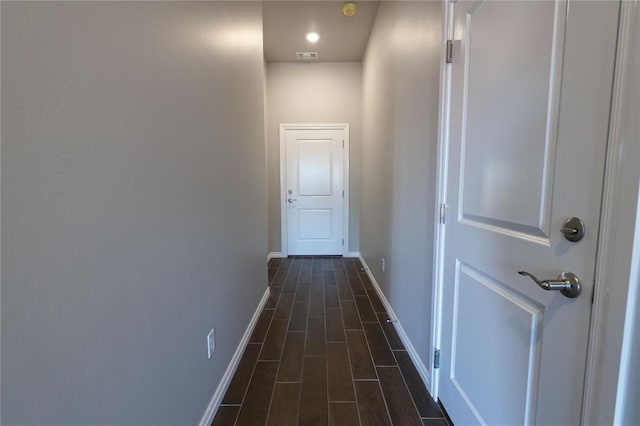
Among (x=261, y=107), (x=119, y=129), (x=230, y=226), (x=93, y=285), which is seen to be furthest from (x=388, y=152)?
(x=93, y=285)

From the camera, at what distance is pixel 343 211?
14.9 feet

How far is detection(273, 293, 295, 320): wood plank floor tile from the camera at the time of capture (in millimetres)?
2570

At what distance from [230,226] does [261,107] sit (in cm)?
144

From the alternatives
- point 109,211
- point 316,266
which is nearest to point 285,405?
point 109,211

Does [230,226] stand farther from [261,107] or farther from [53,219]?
[261,107]

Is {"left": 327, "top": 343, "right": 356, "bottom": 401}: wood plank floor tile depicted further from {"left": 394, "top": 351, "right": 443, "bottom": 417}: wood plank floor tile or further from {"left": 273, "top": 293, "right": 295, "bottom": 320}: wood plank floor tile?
{"left": 273, "top": 293, "right": 295, "bottom": 320}: wood plank floor tile

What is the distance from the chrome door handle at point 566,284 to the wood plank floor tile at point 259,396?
139 cm

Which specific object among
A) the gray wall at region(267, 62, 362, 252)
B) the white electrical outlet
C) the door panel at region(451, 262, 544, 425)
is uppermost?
the gray wall at region(267, 62, 362, 252)

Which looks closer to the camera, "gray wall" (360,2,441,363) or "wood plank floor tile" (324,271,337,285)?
"gray wall" (360,2,441,363)

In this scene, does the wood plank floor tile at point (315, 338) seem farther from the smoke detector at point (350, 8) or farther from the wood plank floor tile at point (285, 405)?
the smoke detector at point (350, 8)

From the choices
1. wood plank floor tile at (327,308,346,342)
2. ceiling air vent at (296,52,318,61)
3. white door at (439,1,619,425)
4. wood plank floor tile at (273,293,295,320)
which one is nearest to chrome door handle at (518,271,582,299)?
white door at (439,1,619,425)

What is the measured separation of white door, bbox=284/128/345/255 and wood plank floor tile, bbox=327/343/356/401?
101 inches

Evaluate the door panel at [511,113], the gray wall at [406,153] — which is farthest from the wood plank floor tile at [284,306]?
the door panel at [511,113]

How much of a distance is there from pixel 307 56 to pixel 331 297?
132 inches
